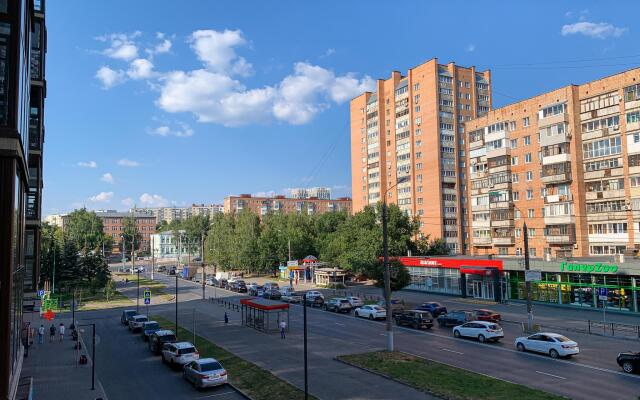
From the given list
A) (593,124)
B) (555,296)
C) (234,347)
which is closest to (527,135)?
(593,124)

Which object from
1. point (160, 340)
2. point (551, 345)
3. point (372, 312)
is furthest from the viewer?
point (372, 312)

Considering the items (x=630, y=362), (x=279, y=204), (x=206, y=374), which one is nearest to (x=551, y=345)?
(x=630, y=362)

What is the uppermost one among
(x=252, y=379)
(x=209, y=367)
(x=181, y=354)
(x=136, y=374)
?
(x=209, y=367)

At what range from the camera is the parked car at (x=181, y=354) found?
24.9 metres

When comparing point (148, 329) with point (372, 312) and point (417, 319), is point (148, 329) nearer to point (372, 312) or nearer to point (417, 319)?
point (372, 312)

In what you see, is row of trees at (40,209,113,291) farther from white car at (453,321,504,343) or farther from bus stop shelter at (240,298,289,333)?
white car at (453,321,504,343)

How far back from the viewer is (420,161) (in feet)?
295

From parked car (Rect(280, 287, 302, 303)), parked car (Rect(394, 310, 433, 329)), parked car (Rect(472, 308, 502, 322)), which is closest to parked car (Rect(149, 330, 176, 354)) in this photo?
parked car (Rect(394, 310, 433, 329))

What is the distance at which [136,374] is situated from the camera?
24.8 meters

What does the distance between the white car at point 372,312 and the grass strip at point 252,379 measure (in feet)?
50.2

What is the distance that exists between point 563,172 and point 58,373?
52650mm

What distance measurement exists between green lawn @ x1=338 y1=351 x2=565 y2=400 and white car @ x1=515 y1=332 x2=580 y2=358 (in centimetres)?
647

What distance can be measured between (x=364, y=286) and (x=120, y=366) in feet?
160

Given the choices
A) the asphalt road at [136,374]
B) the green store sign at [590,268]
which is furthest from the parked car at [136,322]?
the green store sign at [590,268]
